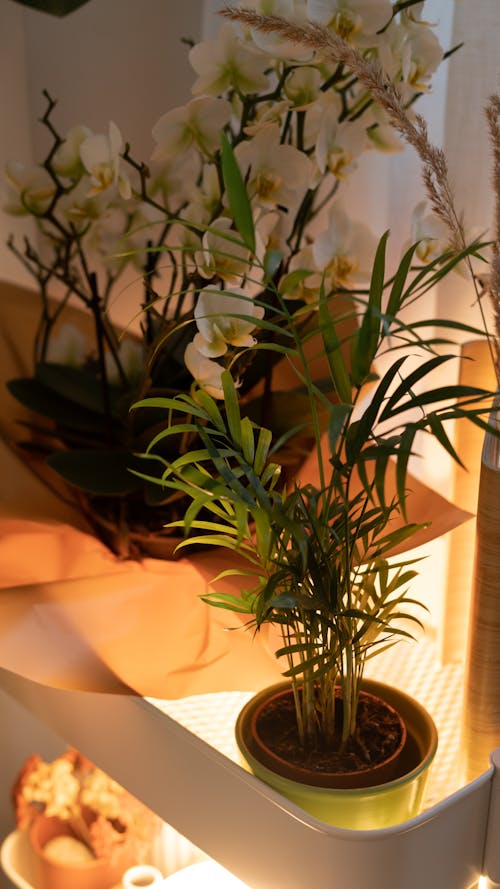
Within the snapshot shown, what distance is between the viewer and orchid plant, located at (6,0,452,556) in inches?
27.3

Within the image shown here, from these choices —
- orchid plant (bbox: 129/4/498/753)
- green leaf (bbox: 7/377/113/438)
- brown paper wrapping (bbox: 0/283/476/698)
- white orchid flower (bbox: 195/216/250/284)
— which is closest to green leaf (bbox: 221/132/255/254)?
orchid plant (bbox: 129/4/498/753)

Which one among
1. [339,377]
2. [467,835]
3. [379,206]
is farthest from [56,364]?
[467,835]

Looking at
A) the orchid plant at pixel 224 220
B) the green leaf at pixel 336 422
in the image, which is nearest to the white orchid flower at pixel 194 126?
the orchid plant at pixel 224 220

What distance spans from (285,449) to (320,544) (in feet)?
1.17

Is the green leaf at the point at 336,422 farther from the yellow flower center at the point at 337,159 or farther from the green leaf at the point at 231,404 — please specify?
the yellow flower center at the point at 337,159

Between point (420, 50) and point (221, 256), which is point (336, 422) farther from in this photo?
point (420, 50)

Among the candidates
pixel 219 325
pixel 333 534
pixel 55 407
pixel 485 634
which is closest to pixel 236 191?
pixel 219 325

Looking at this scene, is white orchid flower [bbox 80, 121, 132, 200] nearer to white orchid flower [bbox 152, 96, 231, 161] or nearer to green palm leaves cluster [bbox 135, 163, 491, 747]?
white orchid flower [bbox 152, 96, 231, 161]

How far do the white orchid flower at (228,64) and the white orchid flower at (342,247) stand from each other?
0.13 m

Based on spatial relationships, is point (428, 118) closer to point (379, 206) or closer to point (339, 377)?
point (379, 206)

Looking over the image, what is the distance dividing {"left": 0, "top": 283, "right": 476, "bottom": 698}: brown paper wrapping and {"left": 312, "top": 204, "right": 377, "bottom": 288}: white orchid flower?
0.66ft

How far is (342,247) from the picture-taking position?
84 cm

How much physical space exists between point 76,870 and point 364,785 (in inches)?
22.5

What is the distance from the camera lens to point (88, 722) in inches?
33.5
